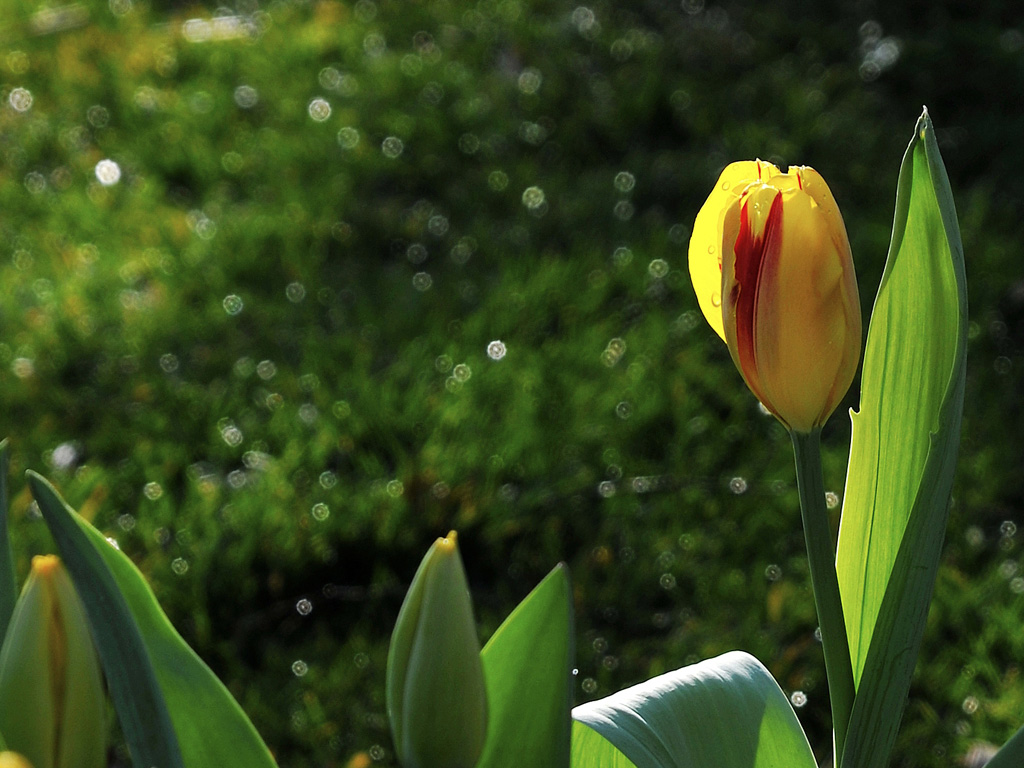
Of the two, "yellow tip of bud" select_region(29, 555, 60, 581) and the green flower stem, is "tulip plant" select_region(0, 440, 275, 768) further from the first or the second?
the green flower stem

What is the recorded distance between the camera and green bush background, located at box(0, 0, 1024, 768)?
159cm

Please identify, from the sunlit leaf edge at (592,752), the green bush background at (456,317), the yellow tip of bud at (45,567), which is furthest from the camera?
the green bush background at (456,317)

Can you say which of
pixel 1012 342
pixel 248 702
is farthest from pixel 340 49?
pixel 248 702

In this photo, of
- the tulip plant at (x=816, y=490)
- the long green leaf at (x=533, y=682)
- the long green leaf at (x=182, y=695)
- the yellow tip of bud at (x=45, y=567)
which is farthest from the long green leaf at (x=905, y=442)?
the yellow tip of bud at (x=45, y=567)

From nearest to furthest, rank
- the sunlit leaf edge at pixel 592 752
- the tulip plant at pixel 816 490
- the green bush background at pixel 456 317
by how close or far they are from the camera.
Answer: the tulip plant at pixel 816 490 < the sunlit leaf edge at pixel 592 752 < the green bush background at pixel 456 317

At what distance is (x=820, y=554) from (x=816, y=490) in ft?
0.14

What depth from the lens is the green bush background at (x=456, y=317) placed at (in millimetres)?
1588

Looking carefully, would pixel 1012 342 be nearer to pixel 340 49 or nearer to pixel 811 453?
pixel 811 453

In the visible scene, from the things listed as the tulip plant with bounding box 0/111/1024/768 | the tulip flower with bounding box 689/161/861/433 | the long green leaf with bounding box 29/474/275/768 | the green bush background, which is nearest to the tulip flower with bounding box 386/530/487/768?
the tulip plant with bounding box 0/111/1024/768

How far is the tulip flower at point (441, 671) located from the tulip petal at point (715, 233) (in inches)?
10.3

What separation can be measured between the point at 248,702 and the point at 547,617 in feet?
2.95

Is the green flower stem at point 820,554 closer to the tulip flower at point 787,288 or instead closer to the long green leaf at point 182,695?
the tulip flower at point 787,288

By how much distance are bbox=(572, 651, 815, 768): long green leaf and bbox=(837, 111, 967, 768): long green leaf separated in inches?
2.0

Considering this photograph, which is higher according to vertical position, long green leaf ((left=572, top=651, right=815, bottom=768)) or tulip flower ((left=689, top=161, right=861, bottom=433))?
tulip flower ((left=689, top=161, right=861, bottom=433))
